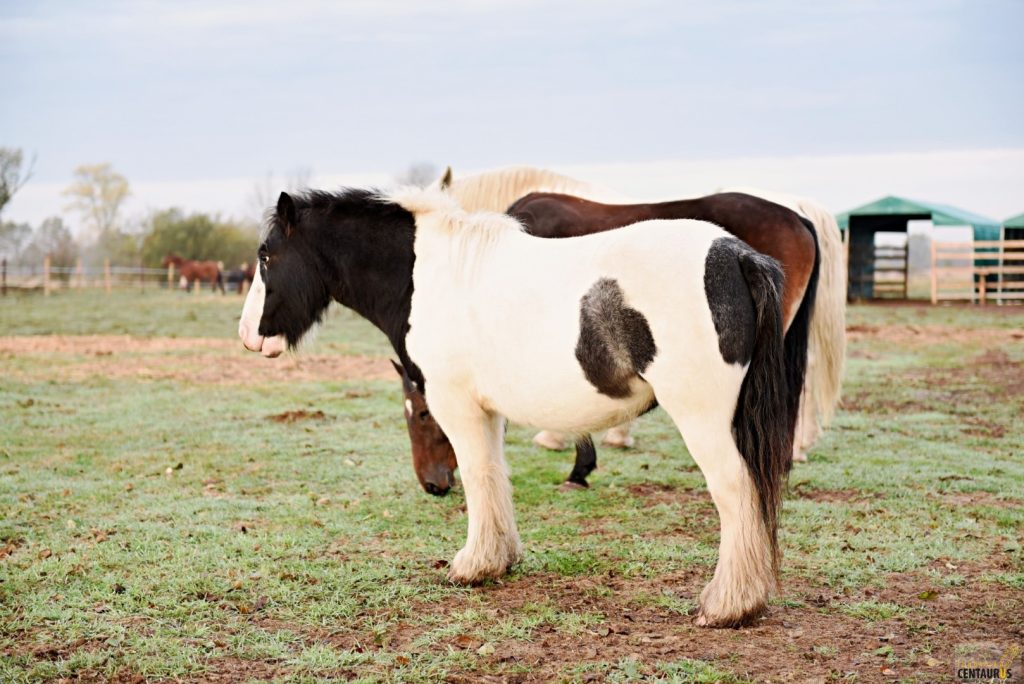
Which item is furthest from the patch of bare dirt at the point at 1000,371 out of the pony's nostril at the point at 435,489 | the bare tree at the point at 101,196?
the bare tree at the point at 101,196

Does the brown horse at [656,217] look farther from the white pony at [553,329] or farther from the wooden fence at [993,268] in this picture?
the wooden fence at [993,268]

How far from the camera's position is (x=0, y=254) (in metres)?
47.3

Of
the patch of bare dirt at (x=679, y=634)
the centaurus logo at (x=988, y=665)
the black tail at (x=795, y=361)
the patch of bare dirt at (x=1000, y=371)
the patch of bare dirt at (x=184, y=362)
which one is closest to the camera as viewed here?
the centaurus logo at (x=988, y=665)

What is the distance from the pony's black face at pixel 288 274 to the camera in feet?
14.4

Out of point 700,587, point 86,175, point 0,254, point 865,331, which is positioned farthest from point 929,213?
point 86,175

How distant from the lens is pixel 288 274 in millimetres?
4387

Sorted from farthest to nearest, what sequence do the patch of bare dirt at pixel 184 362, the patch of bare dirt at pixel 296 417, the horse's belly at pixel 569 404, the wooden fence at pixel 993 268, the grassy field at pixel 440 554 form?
the wooden fence at pixel 993 268 < the patch of bare dirt at pixel 184 362 < the patch of bare dirt at pixel 296 417 < the horse's belly at pixel 569 404 < the grassy field at pixel 440 554

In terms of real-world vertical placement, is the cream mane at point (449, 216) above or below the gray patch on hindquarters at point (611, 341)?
above

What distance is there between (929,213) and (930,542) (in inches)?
1011

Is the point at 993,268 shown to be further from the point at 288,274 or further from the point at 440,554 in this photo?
the point at 288,274

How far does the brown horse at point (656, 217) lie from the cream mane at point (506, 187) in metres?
0.28

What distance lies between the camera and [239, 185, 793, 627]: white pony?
3404mm

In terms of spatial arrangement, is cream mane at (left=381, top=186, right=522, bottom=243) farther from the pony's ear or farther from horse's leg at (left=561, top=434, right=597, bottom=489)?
horse's leg at (left=561, top=434, right=597, bottom=489)

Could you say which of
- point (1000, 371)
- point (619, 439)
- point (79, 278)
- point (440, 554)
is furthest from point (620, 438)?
point (79, 278)
